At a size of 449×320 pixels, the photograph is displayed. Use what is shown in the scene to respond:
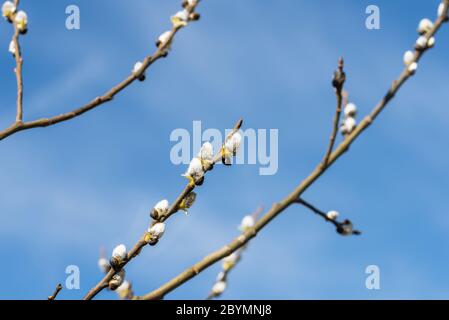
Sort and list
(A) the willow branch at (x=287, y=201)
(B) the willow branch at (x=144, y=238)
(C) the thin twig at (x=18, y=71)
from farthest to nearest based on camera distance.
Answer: (C) the thin twig at (x=18, y=71)
(B) the willow branch at (x=144, y=238)
(A) the willow branch at (x=287, y=201)

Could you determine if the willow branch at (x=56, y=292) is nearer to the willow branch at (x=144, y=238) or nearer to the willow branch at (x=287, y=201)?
the willow branch at (x=144, y=238)

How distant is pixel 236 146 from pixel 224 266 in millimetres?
586

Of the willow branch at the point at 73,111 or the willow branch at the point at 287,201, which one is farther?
the willow branch at the point at 73,111

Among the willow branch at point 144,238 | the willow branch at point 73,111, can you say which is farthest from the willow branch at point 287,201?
the willow branch at point 73,111

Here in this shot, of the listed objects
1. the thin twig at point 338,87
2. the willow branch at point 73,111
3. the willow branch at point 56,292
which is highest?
the willow branch at point 73,111

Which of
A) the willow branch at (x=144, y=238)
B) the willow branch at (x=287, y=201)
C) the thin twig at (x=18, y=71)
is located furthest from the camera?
the thin twig at (x=18, y=71)

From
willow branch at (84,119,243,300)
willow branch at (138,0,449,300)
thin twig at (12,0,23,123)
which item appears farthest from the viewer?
thin twig at (12,0,23,123)

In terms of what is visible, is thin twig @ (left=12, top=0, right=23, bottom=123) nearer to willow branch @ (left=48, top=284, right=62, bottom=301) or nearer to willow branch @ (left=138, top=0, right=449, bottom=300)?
willow branch @ (left=48, top=284, right=62, bottom=301)

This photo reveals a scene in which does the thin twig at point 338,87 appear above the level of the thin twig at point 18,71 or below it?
below

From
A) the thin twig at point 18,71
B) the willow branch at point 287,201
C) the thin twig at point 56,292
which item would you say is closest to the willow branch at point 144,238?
the thin twig at point 56,292

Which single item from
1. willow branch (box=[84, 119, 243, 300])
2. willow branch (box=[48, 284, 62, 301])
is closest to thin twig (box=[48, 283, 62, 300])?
willow branch (box=[48, 284, 62, 301])
